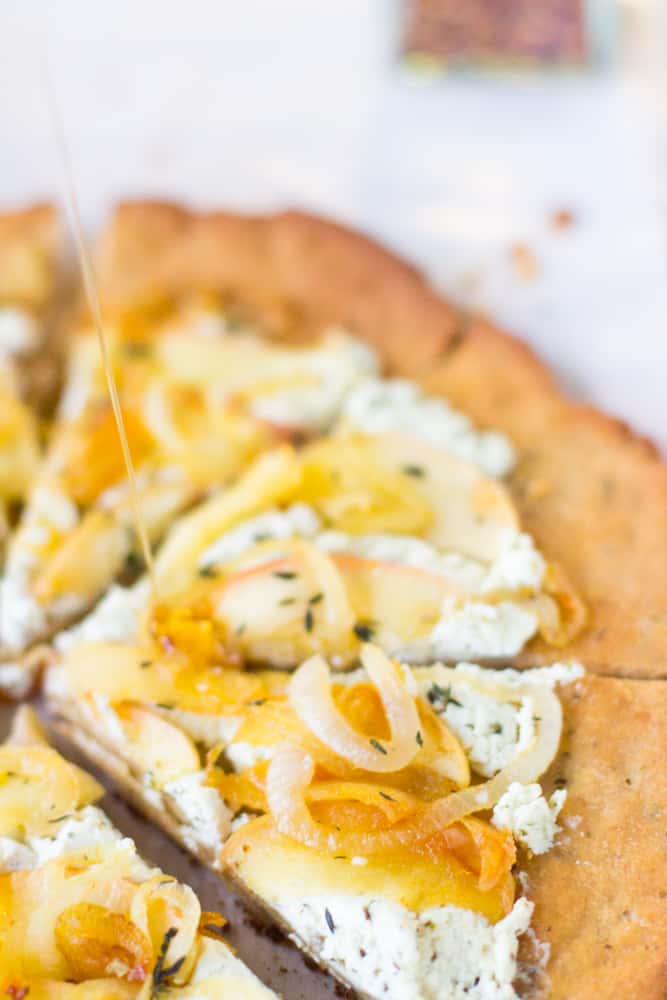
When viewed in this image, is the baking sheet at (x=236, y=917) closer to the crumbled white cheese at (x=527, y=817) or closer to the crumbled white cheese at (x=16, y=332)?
the crumbled white cheese at (x=527, y=817)

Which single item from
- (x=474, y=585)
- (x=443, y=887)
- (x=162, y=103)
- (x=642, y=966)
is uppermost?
(x=162, y=103)

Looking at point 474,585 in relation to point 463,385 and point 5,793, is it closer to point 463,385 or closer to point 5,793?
point 463,385

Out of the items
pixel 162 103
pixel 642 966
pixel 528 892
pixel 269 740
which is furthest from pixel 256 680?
pixel 162 103

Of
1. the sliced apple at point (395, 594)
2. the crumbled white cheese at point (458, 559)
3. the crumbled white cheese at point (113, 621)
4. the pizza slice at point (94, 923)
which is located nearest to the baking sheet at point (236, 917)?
the pizza slice at point (94, 923)

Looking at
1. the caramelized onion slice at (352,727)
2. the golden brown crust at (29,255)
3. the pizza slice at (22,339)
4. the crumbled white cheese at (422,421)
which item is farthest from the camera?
the golden brown crust at (29,255)

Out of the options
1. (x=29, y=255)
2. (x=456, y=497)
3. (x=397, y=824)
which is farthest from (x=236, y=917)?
(x=29, y=255)

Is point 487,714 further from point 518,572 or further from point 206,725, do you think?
point 206,725

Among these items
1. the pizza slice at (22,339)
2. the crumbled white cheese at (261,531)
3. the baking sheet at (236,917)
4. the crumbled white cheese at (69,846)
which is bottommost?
the baking sheet at (236,917)
